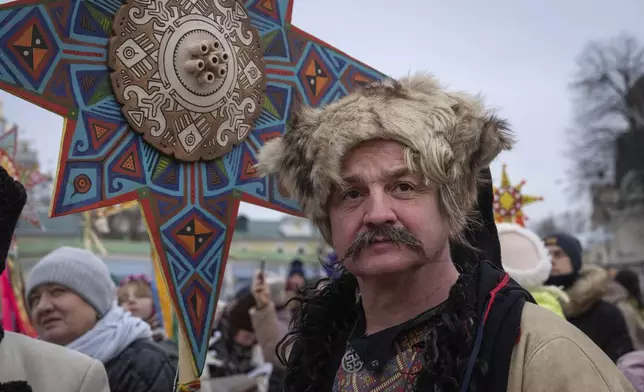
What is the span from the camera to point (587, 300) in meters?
4.45

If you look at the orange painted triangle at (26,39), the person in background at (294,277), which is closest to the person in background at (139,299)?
the person in background at (294,277)

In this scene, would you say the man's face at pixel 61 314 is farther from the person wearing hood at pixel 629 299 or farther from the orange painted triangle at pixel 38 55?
the person wearing hood at pixel 629 299

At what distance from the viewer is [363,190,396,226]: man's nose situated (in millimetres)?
1722

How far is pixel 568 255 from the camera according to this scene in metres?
4.67

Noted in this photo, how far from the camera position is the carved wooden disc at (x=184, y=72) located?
85.0 inches

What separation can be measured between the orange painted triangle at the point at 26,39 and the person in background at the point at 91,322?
1.39 m

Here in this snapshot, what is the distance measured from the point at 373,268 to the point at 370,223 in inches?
4.4

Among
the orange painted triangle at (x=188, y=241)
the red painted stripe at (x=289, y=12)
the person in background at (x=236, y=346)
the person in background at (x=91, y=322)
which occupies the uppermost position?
the red painted stripe at (x=289, y=12)

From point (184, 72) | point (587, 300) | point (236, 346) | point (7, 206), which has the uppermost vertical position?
point (184, 72)

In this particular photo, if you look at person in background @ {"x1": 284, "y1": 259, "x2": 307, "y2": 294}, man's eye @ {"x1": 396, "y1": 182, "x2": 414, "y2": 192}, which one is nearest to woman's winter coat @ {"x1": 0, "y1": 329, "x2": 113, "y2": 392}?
man's eye @ {"x1": 396, "y1": 182, "x2": 414, "y2": 192}

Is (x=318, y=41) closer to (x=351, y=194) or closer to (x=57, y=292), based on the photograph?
(x=351, y=194)

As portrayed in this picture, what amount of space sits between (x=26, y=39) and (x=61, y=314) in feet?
4.97

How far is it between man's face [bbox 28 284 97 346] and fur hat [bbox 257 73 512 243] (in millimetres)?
1628

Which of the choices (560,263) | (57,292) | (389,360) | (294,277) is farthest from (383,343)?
(294,277)
